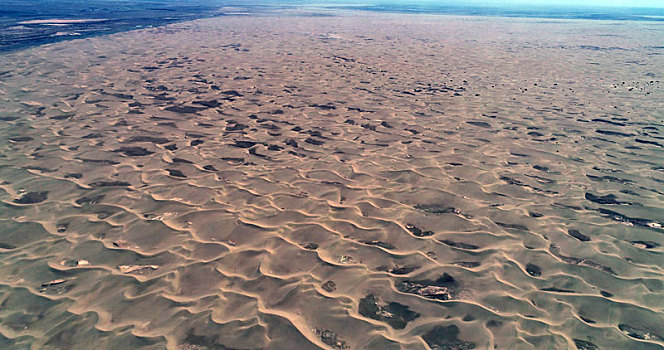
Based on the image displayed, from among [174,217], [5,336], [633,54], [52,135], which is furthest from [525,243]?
[633,54]

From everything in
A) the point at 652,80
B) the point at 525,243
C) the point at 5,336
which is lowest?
the point at 5,336

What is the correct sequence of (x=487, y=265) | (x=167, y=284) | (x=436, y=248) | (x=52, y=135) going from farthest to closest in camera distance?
(x=52, y=135)
(x=436, y=248)
(x=487, y=265)
(x=167, y=284)

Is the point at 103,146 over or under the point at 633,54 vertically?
under

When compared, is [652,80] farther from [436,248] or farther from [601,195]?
[436,248]

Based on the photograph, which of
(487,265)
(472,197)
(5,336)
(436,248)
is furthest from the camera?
(472,197)

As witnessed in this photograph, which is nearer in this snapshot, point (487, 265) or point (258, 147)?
A: point (487, 265)

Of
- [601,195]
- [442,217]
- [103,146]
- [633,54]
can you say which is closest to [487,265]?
[442,217]
